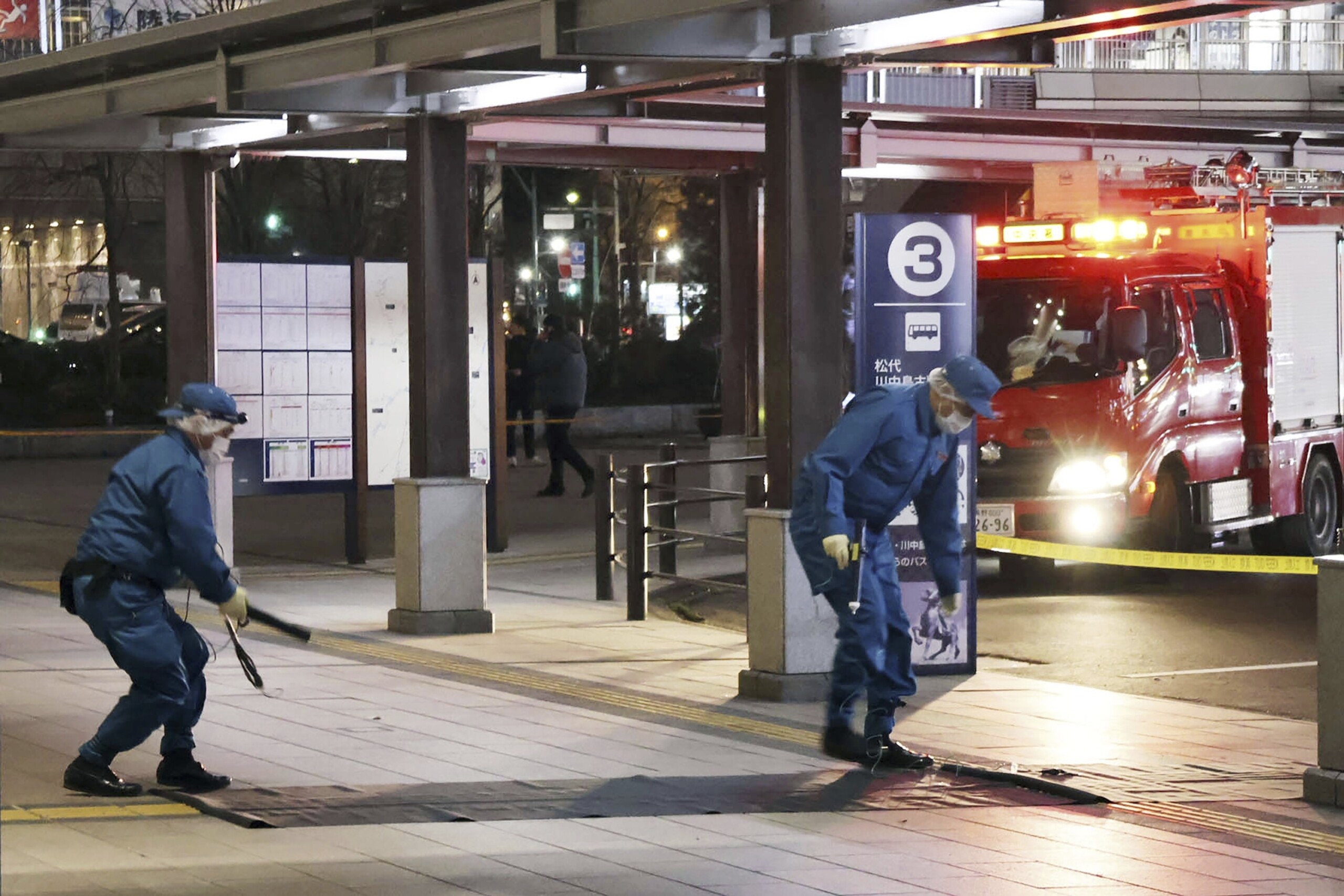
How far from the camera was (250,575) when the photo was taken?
54.7 ft

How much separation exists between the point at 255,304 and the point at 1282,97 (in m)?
15.0

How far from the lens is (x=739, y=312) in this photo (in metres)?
20.3

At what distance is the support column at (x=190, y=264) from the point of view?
16.3 m

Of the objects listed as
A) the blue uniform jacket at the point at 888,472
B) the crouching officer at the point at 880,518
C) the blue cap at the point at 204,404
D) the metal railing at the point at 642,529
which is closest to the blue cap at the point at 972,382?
the crouching officer at the point at 880,518

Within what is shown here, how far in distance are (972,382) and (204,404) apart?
9.71ft

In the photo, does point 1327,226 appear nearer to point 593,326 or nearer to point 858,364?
point 858,364

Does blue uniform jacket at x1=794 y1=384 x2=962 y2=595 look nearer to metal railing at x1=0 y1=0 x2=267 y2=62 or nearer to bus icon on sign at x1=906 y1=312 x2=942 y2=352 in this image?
bus icon on sign at x1=906 y1=312 x2=942 y2=352

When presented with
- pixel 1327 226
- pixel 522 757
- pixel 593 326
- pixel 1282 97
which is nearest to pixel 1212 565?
pixel 522 757

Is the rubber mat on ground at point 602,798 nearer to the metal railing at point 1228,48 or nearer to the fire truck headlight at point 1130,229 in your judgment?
the fire truck headlight at point 1130,229

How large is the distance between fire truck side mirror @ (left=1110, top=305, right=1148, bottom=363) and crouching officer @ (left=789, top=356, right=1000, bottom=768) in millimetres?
6545

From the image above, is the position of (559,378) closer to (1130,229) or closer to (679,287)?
(1130,229)

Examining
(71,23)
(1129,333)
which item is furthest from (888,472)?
(71,23)

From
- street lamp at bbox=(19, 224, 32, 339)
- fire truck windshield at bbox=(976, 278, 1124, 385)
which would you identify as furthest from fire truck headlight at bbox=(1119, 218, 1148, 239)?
street lamp at bbox=(19, 224, 32, 339)

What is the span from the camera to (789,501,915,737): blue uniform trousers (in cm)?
862
